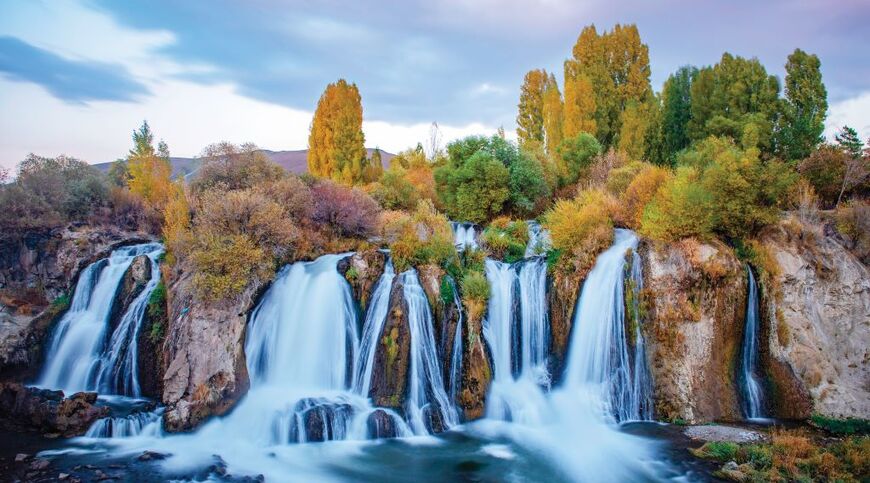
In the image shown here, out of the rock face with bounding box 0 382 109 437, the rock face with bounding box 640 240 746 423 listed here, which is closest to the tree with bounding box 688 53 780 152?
the rock face with bounding box 640 240 746 423

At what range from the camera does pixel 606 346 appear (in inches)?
567

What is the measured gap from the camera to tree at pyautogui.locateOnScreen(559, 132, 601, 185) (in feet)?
90.4

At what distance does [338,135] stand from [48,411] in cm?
2399

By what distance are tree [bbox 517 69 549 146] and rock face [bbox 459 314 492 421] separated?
2838cm

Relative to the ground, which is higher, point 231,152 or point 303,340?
point 231,152

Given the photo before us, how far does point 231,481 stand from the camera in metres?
10.6

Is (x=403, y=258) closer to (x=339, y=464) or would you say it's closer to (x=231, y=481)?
(x=339, y=464)

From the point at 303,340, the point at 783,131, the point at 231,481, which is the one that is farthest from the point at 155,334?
the point at 783,131

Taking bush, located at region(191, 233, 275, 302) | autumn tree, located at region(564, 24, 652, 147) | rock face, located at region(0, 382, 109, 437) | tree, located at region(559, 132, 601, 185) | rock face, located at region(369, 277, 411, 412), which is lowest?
rock face, located at region(0, 382, 109, 437)

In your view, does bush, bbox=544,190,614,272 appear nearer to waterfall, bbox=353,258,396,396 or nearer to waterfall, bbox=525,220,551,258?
waterfall, bbox=525,220,551,258

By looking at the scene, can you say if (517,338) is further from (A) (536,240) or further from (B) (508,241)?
(A) (536,240)

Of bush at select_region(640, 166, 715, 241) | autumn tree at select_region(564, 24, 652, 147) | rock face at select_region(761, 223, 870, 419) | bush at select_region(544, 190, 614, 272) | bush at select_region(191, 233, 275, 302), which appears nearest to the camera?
rock face at select_region(761, 223, 870, 419)

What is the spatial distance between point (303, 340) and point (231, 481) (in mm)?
4776

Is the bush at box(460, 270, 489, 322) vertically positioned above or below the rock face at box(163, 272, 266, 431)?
above
